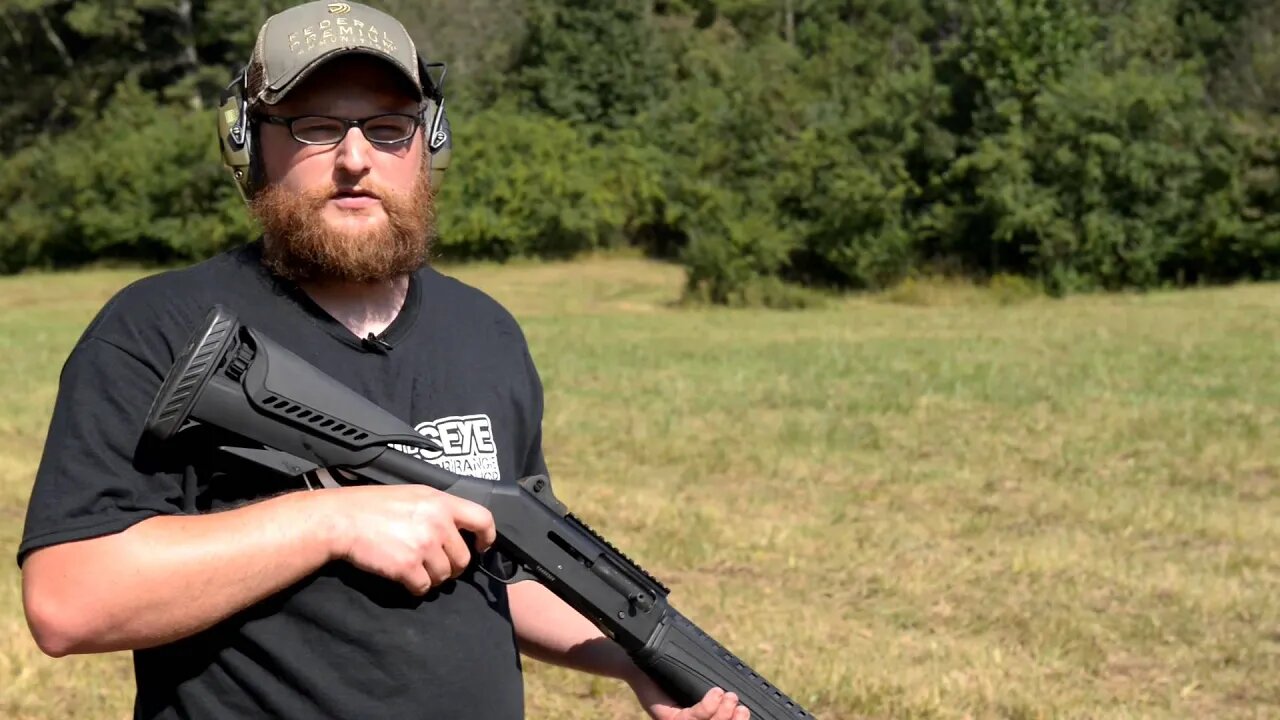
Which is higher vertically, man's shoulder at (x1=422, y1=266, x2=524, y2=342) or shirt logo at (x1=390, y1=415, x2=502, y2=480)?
man's shoulder at (x1=422, y1=266, x2=524, y2=342)

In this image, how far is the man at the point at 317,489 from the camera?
2.04 m

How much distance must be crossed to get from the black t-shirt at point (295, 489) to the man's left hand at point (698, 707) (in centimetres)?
25

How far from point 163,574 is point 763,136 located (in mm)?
34928

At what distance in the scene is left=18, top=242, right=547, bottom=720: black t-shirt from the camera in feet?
6.82

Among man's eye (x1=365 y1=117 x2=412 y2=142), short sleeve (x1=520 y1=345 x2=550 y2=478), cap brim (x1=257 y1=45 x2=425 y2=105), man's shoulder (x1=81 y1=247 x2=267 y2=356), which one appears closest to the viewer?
man's shoulder (x1=81 y1=247 x2=267 y2=356)

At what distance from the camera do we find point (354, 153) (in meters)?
2.37

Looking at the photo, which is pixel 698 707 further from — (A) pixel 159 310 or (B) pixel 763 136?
(B) pixel 763 136

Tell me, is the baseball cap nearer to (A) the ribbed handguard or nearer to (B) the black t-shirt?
(B) the black t-shirt

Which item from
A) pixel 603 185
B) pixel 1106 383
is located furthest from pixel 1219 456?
pixel 603 185

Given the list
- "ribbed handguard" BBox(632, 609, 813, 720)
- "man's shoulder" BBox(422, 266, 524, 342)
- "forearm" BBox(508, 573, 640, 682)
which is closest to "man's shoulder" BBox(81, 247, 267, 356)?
"man's shoulder" BBox(422, 266, 524, 342)

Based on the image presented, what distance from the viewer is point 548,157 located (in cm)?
4428

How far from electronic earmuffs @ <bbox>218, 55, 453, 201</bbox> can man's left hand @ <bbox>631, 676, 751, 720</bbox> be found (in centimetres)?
99

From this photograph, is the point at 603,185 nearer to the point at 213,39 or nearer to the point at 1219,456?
the point at 213,39

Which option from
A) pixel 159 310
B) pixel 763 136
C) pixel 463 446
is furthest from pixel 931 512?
pixel 763 136
